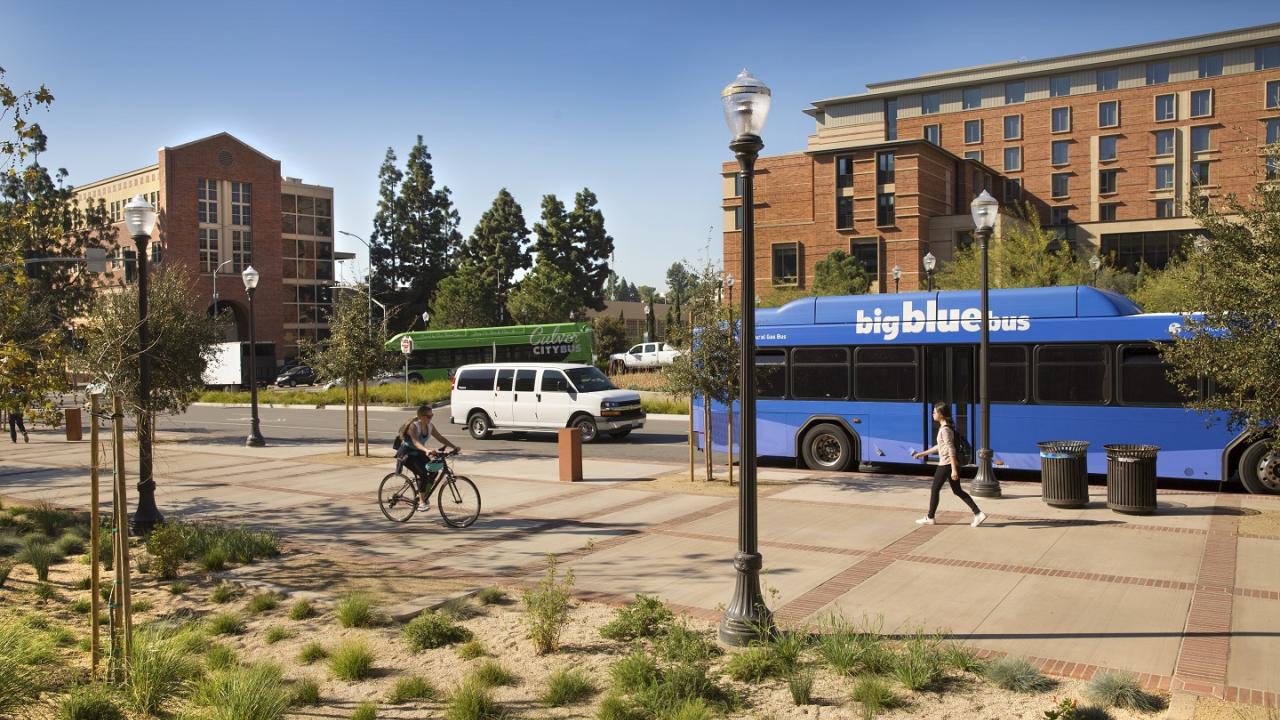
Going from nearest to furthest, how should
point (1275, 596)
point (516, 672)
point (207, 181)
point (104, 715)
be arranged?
1. point (104, 715)
2. point (516, 672)
3. point (1275, 596)
4. point (207, 181)

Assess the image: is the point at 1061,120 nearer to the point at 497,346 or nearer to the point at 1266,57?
the point at 1266,57

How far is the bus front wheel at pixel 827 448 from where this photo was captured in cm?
1684

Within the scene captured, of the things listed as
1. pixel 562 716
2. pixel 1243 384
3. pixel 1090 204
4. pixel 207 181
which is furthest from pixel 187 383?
pixel 1090 204

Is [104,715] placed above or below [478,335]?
below

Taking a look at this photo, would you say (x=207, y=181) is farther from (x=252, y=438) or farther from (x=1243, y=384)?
(x=1243, y=384)

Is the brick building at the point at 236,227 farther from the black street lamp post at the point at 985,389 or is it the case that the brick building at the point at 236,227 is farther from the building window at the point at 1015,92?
the black street lamp post at the point at 985,389

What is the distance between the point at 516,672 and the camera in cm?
653

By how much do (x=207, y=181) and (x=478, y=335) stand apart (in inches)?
1646

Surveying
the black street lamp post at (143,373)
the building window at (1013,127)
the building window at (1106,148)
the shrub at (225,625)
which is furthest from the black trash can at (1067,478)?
the building window at (1013,127)

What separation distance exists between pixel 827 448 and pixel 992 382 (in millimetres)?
3207

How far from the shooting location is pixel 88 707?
18.9ft

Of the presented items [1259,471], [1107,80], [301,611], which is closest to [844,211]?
[1107,80]

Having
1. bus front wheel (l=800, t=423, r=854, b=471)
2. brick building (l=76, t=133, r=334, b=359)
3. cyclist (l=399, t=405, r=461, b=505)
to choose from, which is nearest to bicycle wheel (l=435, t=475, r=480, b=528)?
cyclist (l=399, t=405, r=461, b=505)

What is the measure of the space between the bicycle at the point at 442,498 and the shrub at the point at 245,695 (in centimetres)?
582
